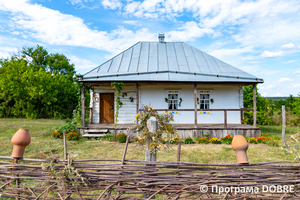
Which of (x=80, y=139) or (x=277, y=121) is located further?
(x=277, y=121)

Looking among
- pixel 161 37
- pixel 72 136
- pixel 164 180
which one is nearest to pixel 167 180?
pixel 164 180

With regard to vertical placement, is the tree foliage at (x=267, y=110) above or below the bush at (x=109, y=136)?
above

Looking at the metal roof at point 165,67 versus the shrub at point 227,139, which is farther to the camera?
the metal roof at point 165,67

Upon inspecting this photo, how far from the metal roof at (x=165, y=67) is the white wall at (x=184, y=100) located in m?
1.05

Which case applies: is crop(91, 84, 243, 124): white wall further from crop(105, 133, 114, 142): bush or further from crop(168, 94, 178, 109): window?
crop(105, 133, 114, 142): bush

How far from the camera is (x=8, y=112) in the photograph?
861 inches

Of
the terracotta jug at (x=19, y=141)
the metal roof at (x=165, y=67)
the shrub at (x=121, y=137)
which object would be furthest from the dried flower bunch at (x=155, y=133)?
the metal roof at (x=165, y=67)

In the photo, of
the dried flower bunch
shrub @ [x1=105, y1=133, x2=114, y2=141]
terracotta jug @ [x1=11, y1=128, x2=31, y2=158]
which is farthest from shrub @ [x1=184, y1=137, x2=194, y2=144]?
terracotta jug @ [x1=11, y1=128, x2=31, y2=158]

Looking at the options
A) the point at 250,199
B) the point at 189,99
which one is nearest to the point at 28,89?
the point at 189,99

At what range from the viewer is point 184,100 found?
40.9 feet

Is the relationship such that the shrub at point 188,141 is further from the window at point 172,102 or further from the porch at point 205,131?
the window at point 172,102

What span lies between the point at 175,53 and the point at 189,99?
12.8 ft

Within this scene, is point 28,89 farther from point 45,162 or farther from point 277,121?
point 277,121

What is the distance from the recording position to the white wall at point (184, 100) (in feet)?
40.3
